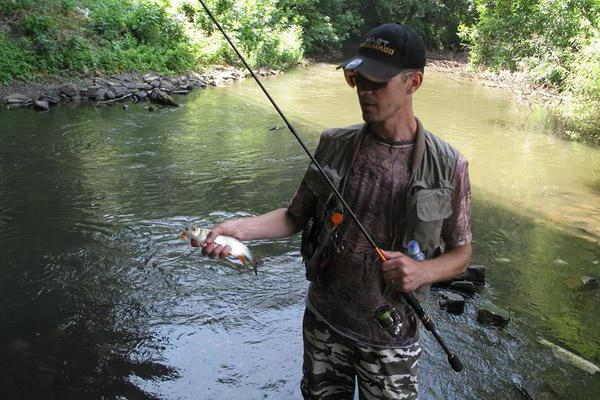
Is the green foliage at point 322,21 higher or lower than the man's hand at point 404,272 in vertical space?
lower

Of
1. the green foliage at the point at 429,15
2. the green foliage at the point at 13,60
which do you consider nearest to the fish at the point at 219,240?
the green foliage at the point at 13,60

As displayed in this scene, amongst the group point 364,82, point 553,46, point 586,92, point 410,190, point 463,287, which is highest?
point 364,82

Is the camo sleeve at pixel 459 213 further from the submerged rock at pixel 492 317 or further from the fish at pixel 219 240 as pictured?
the submerged rock at pixel 492 317

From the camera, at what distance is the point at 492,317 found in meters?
5.40

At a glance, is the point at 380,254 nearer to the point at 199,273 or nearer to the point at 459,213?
the point at 459,213

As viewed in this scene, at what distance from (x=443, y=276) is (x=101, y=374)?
324 centimetres

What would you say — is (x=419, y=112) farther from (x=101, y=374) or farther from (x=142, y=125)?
A: (x=101, y=374)

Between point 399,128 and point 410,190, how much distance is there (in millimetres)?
280

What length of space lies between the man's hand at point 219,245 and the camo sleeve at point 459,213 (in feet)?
3.22

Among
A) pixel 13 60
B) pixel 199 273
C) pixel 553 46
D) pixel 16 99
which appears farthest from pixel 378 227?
pixel 13 60

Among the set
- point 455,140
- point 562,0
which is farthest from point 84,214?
point 562,0

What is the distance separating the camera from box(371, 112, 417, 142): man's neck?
230 cm

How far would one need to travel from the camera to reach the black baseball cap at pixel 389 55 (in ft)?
7.11

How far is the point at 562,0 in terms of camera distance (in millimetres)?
15875
